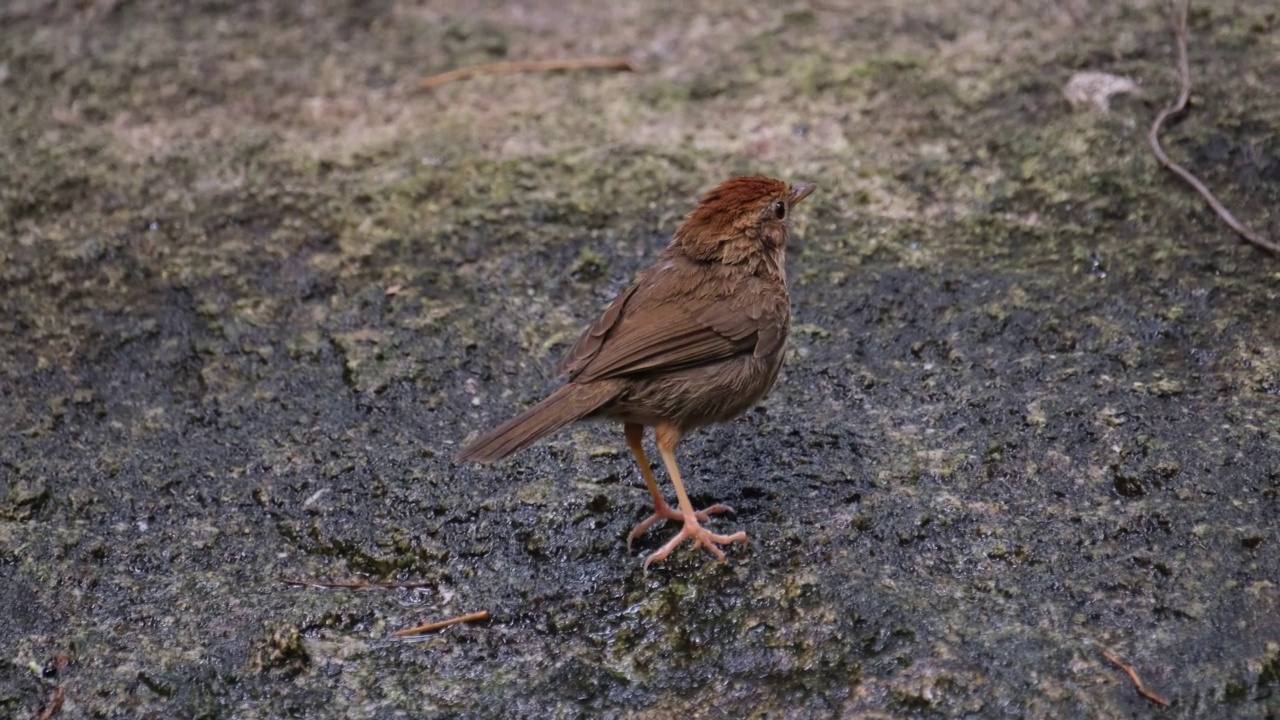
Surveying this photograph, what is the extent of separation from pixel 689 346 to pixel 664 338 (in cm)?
9

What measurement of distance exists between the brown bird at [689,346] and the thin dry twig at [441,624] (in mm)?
470

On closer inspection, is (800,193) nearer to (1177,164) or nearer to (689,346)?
(689,346)

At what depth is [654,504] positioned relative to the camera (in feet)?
13.8

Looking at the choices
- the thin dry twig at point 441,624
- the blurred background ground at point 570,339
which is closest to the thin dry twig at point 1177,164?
the blurred background ground at point 570,339

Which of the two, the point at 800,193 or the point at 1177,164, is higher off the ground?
the point at 800,193

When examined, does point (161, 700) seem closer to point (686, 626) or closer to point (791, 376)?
point (686, 626)

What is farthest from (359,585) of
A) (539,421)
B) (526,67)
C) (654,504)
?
(526,67)

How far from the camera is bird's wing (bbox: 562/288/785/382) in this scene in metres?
4.13

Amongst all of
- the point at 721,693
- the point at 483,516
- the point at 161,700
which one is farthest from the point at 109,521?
the point at 721,693

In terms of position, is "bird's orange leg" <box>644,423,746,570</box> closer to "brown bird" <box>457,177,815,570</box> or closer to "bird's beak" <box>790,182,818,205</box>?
"brown bird" <box>457,177,815,570</box>

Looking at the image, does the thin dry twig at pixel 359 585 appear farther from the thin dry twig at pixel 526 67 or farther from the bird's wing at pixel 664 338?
the thin dry twig at pixel 526 67

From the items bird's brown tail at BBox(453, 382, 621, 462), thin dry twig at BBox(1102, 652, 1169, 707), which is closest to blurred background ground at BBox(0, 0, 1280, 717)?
thin dry twig at BBox(1102, 652, 1169, 707)

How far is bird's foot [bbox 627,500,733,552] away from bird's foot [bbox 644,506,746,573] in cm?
11

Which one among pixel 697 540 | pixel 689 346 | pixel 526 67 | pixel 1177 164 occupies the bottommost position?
pixel 1177 164
